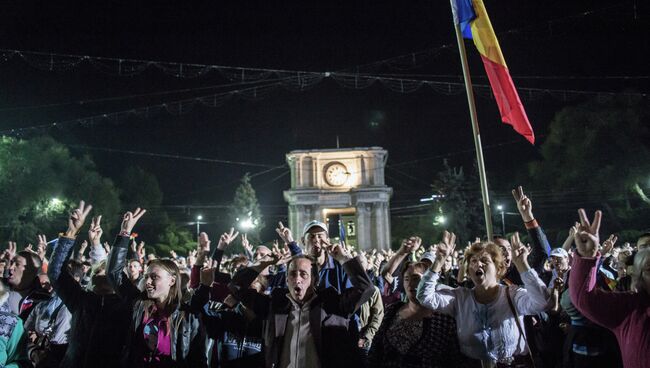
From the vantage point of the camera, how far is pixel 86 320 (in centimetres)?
488

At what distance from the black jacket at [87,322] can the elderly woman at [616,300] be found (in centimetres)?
438

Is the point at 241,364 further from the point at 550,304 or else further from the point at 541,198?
the point at 541,198

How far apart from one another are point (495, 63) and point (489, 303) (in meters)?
6.27

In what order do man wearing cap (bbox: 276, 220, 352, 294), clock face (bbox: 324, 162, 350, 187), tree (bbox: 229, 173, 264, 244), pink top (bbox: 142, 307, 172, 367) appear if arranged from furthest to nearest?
tree (bbox: 229, 173, 264, 244) → clock face (bbox: 324, 162, 350, 187) → man wearing cap (bbox: 276, 220, 352, 294) → pink top (bbox: 142, 307, 172, 367)

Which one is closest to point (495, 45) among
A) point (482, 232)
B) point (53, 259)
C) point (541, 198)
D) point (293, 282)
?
point (293, 282)

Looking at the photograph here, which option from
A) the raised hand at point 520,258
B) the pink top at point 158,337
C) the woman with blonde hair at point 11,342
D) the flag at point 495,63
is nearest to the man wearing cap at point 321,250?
the pink top at point 158,337

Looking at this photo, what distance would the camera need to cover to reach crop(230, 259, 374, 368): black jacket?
14.1 ft

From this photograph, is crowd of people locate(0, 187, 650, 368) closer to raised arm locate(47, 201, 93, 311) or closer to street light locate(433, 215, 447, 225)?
raised arm locate(47, 201, 93, 311)

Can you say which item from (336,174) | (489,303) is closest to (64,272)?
(489,303)

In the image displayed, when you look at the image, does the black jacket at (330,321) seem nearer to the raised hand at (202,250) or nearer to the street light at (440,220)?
the raised hand at (202,250)

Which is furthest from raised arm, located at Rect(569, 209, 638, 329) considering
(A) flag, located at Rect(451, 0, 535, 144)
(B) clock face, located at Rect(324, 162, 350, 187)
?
(B) clock face, located at Rect(324, 162, 350, 187)

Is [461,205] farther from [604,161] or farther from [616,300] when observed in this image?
[616,300]

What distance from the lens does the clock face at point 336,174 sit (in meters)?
54.2

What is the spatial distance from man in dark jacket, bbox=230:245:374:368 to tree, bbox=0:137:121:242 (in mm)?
38053
